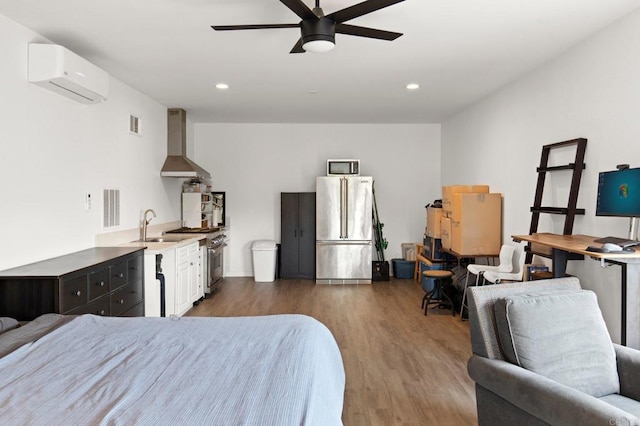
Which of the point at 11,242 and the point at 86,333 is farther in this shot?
the point at 11,242

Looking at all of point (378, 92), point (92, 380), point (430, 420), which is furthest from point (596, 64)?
point (92, 380)

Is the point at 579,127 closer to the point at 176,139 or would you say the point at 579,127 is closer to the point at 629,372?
the point at 629,372

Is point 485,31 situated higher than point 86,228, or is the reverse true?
point 485,31

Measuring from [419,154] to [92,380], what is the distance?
6697mm

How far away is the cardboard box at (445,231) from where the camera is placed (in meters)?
5.33

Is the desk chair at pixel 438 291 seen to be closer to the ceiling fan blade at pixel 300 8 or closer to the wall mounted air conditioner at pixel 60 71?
the ceiling fan blade at pixel 300 8

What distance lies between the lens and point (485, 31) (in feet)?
10.7

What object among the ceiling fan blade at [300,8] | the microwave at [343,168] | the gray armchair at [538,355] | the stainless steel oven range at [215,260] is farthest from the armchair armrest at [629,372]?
the microwave at [343,168]

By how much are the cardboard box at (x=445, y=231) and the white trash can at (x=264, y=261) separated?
281 cm

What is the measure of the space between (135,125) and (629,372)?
16.9ft

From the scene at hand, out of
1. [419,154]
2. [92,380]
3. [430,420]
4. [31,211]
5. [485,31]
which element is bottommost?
[430,420]

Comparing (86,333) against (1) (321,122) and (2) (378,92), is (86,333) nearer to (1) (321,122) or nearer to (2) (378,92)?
(2) (378,92)

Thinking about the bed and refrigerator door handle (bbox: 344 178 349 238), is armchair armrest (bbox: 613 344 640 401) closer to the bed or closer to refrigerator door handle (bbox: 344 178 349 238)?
the bed

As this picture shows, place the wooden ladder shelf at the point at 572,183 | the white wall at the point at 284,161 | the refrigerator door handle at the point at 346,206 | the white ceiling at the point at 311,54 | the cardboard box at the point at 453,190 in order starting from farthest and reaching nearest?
the white wall at the point at 284,161 → the refrigerator door handle at the point at 346,206 → the cardboard box at the point at 453,190 → the wooden ladder shelf at the point at 572,183 → the white ceiling at the point at 311,54
